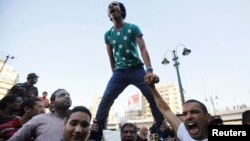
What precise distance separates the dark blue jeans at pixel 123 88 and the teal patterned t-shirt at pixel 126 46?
0.41 feet

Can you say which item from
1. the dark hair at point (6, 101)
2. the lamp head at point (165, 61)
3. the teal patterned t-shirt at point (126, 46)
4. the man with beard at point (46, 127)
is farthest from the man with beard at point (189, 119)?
the lamp head at point (165, 61)

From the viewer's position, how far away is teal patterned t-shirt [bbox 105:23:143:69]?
3.55m

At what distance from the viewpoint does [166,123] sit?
3326 millimetres

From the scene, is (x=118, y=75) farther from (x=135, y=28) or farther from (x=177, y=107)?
(x=177, y=107)

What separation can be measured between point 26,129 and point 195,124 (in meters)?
2.47

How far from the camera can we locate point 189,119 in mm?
3148

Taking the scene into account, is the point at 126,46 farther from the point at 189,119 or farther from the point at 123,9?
the point at 189,119

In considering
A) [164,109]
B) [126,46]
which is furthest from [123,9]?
[164,109]

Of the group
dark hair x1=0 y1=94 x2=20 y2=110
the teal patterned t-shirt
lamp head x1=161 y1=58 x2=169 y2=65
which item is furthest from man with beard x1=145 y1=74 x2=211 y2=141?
lamp head x1=161 y1=58 x2=169 y2=65

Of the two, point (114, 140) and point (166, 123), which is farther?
point (114, 140)

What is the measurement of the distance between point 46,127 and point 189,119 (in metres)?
2.16

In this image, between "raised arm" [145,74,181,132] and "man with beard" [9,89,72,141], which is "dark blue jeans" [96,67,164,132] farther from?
"man with beard" [9,89,72,141]

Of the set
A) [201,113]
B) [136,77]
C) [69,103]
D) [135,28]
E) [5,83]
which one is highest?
[5,83]

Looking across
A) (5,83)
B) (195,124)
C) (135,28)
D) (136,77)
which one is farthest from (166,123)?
(5,83)
